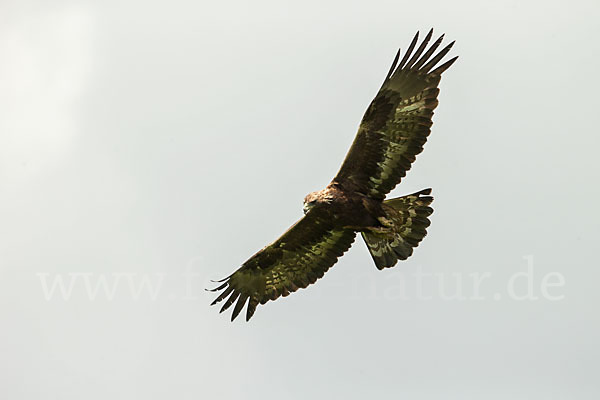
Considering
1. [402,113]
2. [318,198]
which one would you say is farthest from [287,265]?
[402,113]

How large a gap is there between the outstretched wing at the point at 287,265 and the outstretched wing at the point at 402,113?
1454 millimetres

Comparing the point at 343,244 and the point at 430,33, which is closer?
the point at 430,33

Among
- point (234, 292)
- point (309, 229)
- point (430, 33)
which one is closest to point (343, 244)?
point (309, 229)

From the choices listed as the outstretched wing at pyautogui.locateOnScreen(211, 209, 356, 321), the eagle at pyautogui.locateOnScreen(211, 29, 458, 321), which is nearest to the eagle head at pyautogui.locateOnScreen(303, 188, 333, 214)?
the eagle at pyautogui.locateOnScreen(211, 29, 458, 321)

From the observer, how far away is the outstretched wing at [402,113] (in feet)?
54.7

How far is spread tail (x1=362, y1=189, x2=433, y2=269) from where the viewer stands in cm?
1719

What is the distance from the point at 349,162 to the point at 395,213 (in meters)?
1.09

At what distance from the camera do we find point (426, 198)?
56.3ft

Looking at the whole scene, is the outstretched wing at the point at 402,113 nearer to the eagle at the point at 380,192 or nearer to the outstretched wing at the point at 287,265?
the eagle at the point at 380,192

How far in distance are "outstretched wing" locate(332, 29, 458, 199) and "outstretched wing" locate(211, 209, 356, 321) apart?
1454 mm

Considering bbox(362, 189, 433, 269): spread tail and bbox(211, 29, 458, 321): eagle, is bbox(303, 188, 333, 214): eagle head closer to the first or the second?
bbox(211, 29, 458, 321): eagle

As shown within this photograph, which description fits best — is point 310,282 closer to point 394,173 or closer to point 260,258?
point 260,258

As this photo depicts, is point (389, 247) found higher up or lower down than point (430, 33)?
lower down

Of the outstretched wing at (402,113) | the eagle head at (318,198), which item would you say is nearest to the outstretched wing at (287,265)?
the eagle head at (318,198)
